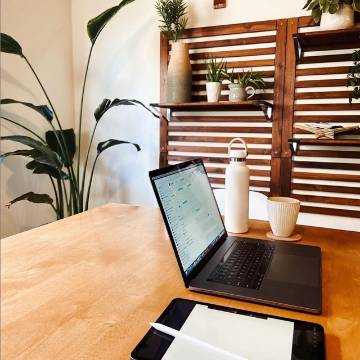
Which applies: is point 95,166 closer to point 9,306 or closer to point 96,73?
point 96,73

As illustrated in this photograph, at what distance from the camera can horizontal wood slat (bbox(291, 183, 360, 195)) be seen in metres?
1.83

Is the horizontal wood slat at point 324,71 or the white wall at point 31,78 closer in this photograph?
the horizontal wood slat at point 324,71

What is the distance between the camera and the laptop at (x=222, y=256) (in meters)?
0.70

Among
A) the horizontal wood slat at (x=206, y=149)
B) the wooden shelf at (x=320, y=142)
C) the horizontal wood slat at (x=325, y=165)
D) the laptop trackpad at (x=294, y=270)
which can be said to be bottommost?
the laptop trackpad at (x=294, y=270)

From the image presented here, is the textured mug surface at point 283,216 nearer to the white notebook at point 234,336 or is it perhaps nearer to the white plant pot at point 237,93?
the white notebook at point 234,336

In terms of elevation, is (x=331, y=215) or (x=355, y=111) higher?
(x=355, y=111)

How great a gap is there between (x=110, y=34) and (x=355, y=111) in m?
1.64

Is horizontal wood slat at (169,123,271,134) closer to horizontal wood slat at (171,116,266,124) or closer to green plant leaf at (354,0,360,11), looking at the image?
horizontal wood slat at (171,116,266,124)

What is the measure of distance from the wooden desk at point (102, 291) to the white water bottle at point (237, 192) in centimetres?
7

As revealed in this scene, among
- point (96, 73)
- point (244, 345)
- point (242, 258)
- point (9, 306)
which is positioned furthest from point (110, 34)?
point (244, 345)

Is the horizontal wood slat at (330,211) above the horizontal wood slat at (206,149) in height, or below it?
below

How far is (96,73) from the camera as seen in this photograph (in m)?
2.43

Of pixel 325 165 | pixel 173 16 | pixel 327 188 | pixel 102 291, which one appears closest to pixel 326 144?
pixel 325 165

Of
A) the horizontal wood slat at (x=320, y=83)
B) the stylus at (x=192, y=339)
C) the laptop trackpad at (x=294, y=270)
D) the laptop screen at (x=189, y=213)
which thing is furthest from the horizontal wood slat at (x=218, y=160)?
the stylus at (x=192, y=339)
